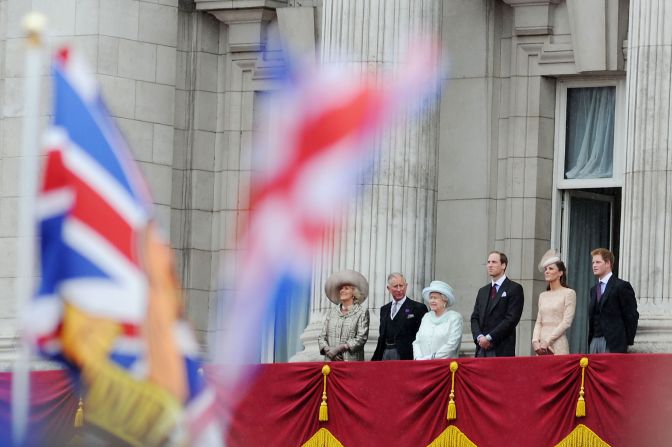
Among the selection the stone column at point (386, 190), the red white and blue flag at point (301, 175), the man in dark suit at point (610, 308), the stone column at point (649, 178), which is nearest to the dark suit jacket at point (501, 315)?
the man in dark suit at point (610, 308)

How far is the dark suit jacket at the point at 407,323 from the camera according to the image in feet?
70.4

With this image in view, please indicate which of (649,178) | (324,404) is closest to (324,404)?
(324,404)

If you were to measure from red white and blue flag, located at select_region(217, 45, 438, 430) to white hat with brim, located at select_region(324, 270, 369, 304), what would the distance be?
52.6ft

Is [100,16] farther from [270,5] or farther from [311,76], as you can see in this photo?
[311,76]

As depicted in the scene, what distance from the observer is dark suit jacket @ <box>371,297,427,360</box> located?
70.4 ft

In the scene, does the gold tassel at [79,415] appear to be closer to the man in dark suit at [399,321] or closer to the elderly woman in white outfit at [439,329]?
the man in dark suit at [399,321]

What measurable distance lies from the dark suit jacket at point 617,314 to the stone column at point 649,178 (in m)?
0.79

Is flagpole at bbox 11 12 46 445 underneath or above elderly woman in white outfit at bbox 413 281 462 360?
above

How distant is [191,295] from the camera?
93.8 ft

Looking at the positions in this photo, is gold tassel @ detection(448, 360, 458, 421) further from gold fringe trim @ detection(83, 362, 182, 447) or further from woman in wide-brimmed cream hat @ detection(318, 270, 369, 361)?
gold fringe trim @ detection(83, 362, 182, 447)

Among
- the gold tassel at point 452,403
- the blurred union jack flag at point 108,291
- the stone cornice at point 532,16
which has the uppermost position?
the stone cornice at point 532,16

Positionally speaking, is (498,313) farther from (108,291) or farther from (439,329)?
(108,291)

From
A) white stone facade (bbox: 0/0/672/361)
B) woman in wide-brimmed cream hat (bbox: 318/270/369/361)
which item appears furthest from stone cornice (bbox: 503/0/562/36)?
woman in wide-brimmed cream hat (bbox: 318/270/369/361)

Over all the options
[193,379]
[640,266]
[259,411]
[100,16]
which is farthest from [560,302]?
[193,379]
